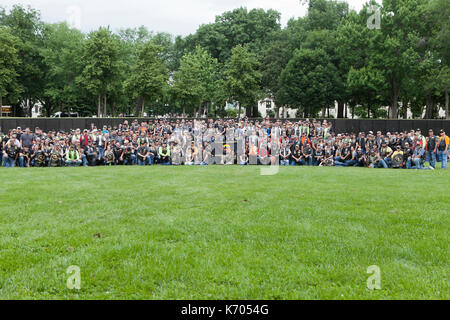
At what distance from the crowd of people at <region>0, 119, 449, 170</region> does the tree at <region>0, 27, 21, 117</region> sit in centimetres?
3280

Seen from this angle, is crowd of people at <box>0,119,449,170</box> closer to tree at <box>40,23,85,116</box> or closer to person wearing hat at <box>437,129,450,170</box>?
person wearing hat at <box>437,129,450,170</box>

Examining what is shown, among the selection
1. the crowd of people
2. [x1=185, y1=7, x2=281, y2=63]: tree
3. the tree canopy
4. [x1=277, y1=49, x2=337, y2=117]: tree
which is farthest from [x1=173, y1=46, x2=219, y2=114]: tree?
the crowd of people

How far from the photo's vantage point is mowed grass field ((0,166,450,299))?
4039mm

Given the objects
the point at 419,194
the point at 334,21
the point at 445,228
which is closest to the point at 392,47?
the point at 334,21

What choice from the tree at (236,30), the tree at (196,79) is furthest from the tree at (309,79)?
the tree at (196,79)

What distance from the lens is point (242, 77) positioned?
47.7m

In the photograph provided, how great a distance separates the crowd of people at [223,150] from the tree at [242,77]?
1116 inches

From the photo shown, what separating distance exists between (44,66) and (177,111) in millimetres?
35781

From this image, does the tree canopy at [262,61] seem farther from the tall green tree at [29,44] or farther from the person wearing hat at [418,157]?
the person wearing hat at [418,157]

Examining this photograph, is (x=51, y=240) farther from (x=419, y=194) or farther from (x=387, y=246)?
(x=419, y=194)

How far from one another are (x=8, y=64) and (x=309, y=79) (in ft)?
133

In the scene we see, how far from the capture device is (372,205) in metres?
7.85
